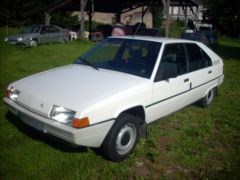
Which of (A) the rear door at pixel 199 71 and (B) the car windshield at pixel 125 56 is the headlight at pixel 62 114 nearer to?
(B) the car windshield at pixel 125 56

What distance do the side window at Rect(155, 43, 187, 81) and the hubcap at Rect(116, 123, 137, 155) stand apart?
2.84 ft

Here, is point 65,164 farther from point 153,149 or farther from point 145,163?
point 153,149

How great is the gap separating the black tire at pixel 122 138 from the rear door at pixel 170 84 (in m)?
0.39

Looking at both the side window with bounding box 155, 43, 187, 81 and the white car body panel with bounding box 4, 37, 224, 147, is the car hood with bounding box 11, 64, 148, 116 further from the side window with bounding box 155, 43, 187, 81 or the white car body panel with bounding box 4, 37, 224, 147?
the side window with bounding box 155, 43, 187, 81

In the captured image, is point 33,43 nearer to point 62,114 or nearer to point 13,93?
point 13,93

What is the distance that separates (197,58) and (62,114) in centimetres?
316

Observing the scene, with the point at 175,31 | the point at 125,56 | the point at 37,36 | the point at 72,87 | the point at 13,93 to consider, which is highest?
the point at 175,31

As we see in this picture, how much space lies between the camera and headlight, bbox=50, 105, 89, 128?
124 inches

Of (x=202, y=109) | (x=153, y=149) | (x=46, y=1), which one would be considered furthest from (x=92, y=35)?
(x=153, y=149)

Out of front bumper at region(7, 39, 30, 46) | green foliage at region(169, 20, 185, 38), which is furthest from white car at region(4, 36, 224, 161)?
green foliage at region(169, 20, 185, 38)

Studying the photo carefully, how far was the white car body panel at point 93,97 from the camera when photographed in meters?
3.28

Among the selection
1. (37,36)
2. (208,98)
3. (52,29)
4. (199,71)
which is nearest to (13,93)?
(199,71)

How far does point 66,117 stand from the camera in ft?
10.8

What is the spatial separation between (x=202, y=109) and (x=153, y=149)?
2447mm
